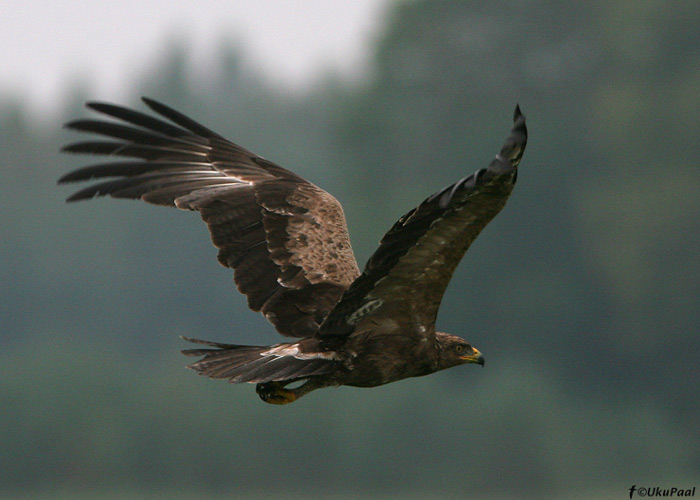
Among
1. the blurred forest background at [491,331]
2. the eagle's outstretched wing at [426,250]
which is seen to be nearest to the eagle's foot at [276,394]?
the eagle's outstretched wing at [426,250]

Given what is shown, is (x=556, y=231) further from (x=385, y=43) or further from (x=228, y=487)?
(x=228, y=487)

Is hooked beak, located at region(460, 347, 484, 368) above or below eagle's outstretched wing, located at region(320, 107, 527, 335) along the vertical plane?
below

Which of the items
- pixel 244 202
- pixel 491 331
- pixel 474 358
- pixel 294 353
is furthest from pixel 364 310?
pixel 491 331

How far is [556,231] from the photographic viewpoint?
182 feet

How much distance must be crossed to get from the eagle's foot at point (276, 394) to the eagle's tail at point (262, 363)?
15.0 inches

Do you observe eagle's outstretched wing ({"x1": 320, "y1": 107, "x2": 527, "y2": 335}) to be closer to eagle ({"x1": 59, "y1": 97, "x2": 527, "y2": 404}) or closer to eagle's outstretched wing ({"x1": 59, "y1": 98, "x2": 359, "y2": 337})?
eagle ({"x1": 59, "y1": 97, "x2": 527, "y2": 404})

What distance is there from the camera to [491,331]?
53906 millimetres

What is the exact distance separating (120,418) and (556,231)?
21.2 m

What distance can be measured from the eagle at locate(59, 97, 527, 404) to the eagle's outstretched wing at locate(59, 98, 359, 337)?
10 mm

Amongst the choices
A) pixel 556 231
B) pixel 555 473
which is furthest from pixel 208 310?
pixel 555 473

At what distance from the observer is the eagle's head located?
878 cm

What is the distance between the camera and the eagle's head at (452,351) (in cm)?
878

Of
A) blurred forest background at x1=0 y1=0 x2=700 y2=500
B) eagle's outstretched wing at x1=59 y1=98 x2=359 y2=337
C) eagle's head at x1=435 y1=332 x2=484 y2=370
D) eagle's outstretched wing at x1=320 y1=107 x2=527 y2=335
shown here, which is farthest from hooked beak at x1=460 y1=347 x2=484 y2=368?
blurred forest background at x1=0 y1=0 x2=700 y2=500

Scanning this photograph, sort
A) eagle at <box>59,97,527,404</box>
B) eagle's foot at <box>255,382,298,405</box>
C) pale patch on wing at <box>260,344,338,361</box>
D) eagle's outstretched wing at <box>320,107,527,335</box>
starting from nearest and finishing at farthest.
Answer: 1. eagle's outstretched wing at <box>320,107,527,335</box>
2. eagle at <box>59,97,527,404</box>
3. pale patch on wing at <box>260,344,338,361</box>
4. eagle's foot at <box>255,382,298,405</box>
